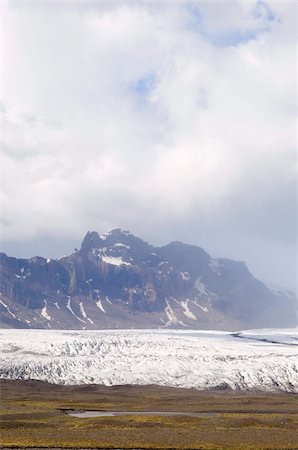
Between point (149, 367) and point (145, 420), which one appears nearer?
point (145, 420)

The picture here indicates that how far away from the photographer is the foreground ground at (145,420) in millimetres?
75562

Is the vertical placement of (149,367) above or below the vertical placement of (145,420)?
above

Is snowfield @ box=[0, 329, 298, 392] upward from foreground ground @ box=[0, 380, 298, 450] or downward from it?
upward

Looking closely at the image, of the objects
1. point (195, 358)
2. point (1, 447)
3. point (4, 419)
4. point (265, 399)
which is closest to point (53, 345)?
point (195, 358)

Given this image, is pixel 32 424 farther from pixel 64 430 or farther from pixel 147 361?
pixel 147 361

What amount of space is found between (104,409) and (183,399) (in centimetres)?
2567

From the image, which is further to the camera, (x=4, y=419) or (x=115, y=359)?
(x=115, y=359)

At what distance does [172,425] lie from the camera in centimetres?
9169

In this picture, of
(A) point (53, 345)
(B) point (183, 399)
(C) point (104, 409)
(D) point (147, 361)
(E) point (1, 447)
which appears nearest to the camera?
(E) point (1, 447)

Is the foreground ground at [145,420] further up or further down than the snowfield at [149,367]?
further down

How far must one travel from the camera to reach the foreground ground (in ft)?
248

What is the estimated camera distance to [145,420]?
98.4 metres

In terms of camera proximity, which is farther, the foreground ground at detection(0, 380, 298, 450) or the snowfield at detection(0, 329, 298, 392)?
the snowfield at detection(0, 329, 298, 392)

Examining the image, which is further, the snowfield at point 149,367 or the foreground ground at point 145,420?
the snowfield at point 149,367
